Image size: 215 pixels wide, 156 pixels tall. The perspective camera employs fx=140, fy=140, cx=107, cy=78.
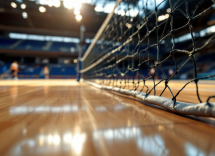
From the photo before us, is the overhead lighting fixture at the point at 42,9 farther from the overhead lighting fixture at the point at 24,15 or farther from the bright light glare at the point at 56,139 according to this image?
the bright light glare at the point at 56,139

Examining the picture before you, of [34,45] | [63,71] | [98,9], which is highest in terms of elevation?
[98,9]

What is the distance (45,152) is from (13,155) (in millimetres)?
38

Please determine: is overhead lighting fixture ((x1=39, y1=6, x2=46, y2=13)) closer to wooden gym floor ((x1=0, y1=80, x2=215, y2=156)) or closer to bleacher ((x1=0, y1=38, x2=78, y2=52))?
bleacher ((x1=0, y1=38, x2=78, y2=52))

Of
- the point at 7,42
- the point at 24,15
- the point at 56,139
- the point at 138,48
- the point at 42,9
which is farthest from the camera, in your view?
the point at 7,42

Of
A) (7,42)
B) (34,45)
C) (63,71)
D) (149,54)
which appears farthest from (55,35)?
(149,54)

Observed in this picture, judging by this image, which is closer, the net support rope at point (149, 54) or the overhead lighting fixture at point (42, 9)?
the net support rope at point (149, 54)

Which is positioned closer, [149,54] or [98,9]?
[149,54]

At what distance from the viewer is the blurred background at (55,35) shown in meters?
8.44

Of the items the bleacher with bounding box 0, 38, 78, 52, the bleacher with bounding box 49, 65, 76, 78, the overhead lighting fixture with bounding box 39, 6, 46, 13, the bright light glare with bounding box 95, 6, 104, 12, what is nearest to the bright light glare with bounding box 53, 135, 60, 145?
the bright light glare with bounding box 95, 6, 104, 12

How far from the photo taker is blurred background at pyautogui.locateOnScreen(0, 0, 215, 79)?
844 centimetres

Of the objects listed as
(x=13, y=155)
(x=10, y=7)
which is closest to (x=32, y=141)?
(x=13, y=155)

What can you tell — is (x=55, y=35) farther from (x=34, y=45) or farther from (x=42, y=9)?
(x=42, y=9)

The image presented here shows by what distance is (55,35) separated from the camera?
12297mm

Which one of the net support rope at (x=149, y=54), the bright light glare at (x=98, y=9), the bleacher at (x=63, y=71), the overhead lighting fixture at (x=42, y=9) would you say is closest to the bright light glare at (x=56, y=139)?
the net support rope at (x=149, y=54)
